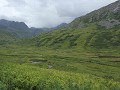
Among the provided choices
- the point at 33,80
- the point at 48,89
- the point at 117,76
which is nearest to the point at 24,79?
the point at 33,80

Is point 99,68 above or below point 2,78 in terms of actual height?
below

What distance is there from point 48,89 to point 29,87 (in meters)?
7.79

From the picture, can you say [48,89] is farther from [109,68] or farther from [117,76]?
[109,68]

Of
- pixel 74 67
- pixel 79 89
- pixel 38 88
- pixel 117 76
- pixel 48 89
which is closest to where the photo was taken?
pixel 79 89

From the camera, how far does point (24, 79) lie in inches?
2766

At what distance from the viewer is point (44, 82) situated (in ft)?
222

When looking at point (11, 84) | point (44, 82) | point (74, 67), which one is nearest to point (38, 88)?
point (44, 82)

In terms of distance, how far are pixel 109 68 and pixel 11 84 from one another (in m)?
122

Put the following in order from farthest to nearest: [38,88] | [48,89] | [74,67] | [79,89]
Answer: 1. [74,67]
2. [38,88]
3. [48,89]
4. [79,89]

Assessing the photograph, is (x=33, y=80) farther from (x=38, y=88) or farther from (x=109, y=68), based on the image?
(x=109, y=68)

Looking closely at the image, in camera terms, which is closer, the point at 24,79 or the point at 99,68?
the point at 24,79

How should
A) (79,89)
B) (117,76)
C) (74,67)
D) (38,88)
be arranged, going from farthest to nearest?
(74,67) → (117,76) → (38,88) → (79,89)

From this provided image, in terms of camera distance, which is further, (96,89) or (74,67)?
(74,67)

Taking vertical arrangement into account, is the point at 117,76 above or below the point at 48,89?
below
